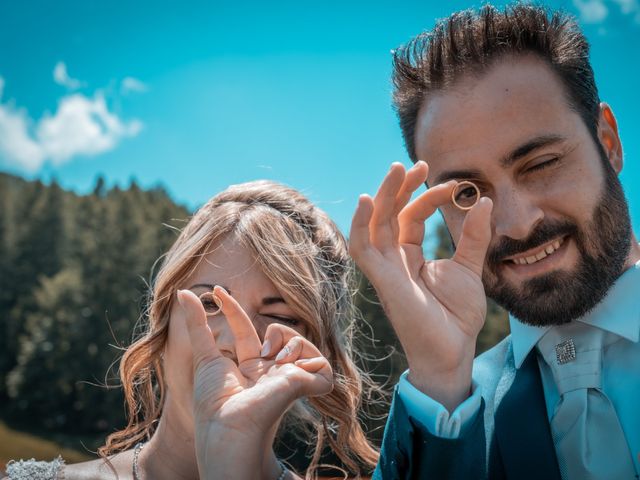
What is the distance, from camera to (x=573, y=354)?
2.90 metres

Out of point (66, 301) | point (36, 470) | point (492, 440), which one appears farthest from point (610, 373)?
point (66, 301)

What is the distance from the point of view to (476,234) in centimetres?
263

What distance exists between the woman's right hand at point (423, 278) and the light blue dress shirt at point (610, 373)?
0.30ft

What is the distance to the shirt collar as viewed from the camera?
2857 mm

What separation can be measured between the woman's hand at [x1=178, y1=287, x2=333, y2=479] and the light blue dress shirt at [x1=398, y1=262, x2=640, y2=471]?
1.62 feet

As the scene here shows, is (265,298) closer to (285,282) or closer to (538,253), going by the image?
(285,282)

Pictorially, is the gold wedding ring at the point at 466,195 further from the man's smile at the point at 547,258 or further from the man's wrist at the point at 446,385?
the man's wrist at the point at 446,385

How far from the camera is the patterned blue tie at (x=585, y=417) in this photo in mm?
2604

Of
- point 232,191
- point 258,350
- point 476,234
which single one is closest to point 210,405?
point 258,350

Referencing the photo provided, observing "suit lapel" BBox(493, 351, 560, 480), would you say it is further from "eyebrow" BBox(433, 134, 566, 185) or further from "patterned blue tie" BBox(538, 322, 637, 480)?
"eyebrow" BBox(433, 134, 566, 185)

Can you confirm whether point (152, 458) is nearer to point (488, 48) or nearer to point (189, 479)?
point (189, 479)

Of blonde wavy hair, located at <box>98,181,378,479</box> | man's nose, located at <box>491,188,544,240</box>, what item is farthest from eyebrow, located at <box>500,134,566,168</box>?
blonde wavy hair, located at <box>98,181,378,479</box>

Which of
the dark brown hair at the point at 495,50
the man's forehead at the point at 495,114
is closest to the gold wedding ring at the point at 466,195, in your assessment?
the man's forehead at the point at 495,114

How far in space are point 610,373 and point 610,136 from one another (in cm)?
→ 139
